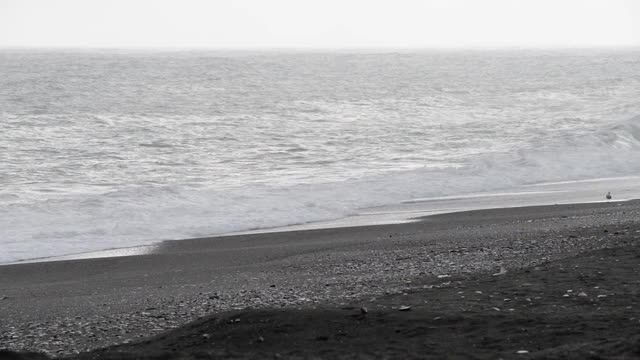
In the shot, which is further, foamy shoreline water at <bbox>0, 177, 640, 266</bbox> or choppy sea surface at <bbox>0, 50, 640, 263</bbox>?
choppy sea surface at <bbox>0, 50, 640, 263</bbox>

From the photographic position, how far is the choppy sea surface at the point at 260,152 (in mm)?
14109

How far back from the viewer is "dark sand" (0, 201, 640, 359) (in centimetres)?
577

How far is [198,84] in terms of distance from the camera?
172ft

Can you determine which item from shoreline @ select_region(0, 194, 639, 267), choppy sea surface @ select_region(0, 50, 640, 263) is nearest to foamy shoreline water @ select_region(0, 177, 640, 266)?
shoreline @ select_region(0, 194, 639, 267)

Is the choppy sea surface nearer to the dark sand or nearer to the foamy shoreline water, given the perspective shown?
the foamy shoreline water

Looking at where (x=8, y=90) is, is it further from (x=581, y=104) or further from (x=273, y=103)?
(x=581, y=104)

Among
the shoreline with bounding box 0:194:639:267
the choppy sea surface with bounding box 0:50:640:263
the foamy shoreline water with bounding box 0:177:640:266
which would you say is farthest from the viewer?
the choppy sea surface with bounding box 0:50:640:263

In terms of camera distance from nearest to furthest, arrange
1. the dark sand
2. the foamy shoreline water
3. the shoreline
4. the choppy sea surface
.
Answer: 1. the dark sand
2. the shoreline
3. the foamy shoreline water
4. the choppy sea surface

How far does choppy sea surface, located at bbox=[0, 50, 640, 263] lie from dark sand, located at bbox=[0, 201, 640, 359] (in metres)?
2.42

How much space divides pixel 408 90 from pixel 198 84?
38.7 feet

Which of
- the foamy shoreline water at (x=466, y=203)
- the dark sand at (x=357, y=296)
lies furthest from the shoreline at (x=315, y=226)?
the dark sand at (x=357, y=296)

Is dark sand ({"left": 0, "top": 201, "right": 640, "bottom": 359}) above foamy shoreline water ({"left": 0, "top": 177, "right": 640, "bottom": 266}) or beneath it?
above

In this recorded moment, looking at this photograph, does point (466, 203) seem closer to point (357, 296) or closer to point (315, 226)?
point (315, 226)

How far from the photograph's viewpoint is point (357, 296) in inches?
291
